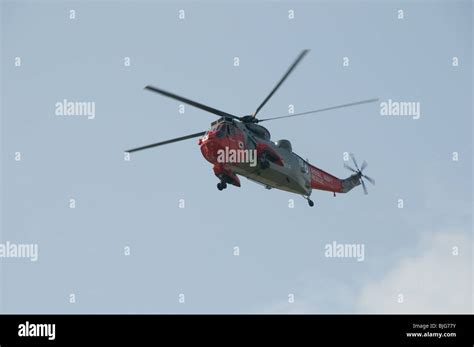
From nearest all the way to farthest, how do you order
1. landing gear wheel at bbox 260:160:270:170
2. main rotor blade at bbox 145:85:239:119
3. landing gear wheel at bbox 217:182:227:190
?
main rotor blade at bbox 145:85:239:119
landing gear wheel at bbox 217:182:227:190
landing gear wheel at bbox 260:160:270:170

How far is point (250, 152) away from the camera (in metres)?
44.4

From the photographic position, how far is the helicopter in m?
43.1

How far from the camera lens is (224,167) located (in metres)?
44.0

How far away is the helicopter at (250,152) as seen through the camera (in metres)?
43.1

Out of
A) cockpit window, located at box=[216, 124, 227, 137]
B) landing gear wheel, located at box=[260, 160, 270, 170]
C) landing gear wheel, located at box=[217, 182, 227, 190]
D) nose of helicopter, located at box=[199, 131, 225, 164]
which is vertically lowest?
landing gear wheel, located at box=[217, 182, 227, 190]

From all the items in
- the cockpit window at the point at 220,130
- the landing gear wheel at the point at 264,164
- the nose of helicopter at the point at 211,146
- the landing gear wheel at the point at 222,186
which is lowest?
the landing gear wheel at the point at 222,186

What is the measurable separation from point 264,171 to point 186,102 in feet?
22.7

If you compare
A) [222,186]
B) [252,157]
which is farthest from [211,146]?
[222,186]

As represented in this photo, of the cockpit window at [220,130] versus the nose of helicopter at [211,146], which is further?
the cockpit window at [220,130]
